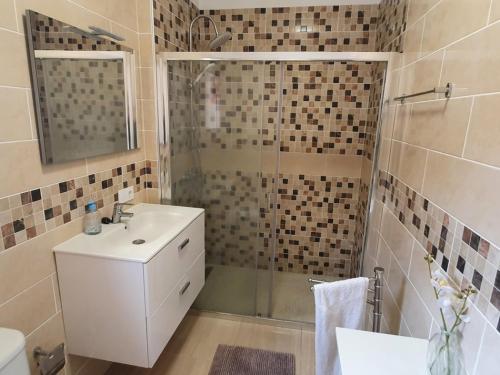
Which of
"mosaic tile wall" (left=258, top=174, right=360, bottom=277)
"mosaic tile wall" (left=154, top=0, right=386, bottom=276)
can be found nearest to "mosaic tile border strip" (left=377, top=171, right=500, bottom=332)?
"mosaic tile wall" (left=154, top=0, right=386, bottom=276)

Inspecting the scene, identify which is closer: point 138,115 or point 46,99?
point 46,99

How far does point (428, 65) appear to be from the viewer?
4.15 feet

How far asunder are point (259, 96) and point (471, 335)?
1.66 metres

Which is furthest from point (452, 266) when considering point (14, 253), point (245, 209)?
point (14, 253)

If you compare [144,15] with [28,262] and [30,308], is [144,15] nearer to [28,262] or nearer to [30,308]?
[28,262]

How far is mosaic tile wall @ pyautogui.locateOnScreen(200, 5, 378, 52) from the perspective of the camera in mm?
2422

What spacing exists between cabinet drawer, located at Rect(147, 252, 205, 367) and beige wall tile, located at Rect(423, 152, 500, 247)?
4.24ft

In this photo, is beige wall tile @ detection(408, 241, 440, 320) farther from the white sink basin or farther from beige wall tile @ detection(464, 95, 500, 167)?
the white sink basin

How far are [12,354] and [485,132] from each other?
1.49 metres

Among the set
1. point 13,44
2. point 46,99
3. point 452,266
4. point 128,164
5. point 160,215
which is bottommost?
point 160,215


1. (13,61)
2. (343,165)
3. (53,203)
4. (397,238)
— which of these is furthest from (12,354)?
(343,165)

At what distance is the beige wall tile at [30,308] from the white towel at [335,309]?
119 centimetres

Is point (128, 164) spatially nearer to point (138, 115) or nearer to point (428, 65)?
point (138, 115)

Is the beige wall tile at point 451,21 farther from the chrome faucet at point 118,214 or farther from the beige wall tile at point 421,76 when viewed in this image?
the chrome faucet at point 118,214
